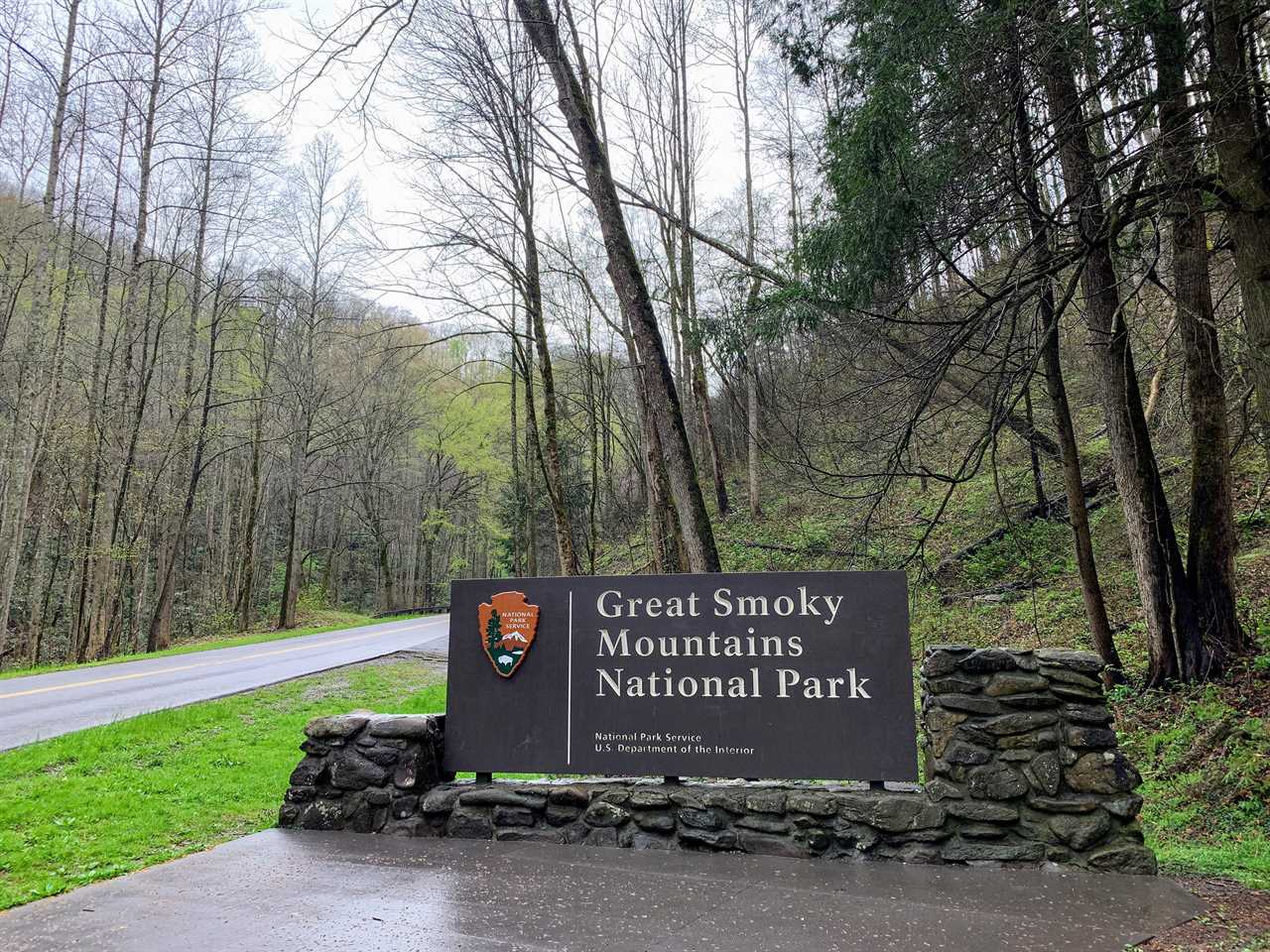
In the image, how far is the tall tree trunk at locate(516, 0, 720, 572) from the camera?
8000mm

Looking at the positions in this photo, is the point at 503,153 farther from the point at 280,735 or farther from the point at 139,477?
the point at 139,477

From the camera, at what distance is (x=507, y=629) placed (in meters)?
5.21

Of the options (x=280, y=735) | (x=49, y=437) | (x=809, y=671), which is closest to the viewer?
(x=809, y=671)

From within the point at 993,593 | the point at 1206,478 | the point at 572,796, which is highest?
the point at 1206,478

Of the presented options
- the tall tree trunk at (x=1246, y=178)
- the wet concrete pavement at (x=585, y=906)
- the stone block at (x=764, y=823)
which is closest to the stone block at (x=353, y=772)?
the wet concrete pavement at (x=585, y=906)

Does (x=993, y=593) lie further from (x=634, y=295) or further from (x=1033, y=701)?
(x=1033, y=701)

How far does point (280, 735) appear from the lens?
8.05 meters

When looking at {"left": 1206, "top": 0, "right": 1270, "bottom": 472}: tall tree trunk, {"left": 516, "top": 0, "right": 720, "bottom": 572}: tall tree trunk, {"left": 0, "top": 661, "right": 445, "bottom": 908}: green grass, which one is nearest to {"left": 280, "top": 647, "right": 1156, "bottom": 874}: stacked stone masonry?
{"left": 0, "top": 661, "right": 445, "bottom": 908}: green grass

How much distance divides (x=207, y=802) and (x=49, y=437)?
16351 millimetres

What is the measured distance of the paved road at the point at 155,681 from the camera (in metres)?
8.14

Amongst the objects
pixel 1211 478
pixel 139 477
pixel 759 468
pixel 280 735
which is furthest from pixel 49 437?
pixel 1211 478

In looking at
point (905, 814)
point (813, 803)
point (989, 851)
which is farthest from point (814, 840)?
point (989, 851)

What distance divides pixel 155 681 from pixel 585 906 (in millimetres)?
9778

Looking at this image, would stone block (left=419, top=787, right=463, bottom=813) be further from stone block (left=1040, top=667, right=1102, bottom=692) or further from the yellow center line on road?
the yellow center line on road
